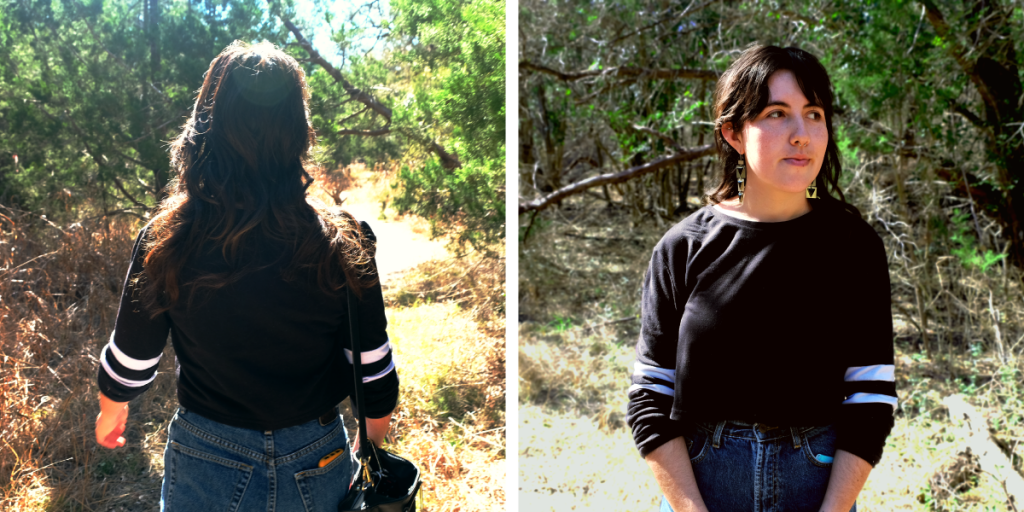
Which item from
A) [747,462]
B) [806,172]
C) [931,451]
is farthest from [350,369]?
[931,451]

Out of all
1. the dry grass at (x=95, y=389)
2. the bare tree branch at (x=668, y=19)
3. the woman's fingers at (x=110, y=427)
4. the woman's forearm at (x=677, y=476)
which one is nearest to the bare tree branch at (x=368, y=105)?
the dry grass at (x=95, y=389)

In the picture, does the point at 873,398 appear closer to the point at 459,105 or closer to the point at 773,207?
the point at 773,207

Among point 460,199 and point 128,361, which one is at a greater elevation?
point 128,361

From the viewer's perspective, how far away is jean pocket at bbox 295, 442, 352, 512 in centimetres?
120

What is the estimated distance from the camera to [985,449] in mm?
2814

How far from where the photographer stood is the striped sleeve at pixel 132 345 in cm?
115

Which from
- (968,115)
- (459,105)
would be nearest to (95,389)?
(459,105)

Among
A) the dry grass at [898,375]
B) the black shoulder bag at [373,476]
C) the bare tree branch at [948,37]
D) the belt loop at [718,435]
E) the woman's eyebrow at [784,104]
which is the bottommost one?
the dry grass at [898,375]

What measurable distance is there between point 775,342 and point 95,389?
338 centimetres

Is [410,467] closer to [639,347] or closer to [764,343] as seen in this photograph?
[639,347]

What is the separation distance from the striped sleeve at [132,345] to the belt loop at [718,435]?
0.93m

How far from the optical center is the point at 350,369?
1.30 meters

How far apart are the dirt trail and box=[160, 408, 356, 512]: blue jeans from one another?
2722 millimetres

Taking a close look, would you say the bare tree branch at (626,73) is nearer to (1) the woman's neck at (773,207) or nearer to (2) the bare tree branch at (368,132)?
(2) the bare tree branch at (368,132)
